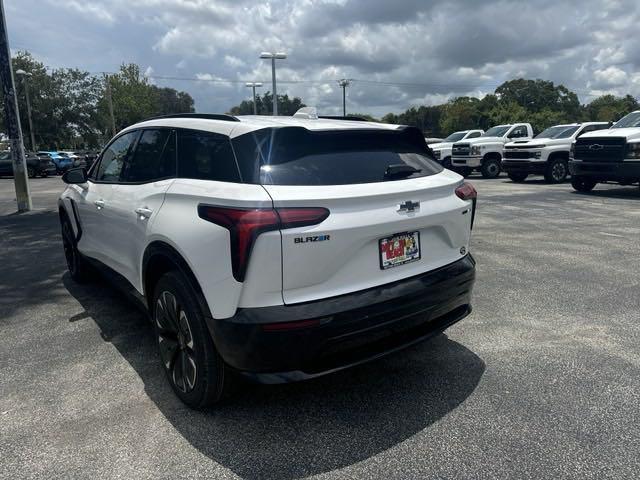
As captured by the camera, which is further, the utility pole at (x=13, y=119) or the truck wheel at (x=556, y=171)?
the truck wheel at (x=556, y=171)

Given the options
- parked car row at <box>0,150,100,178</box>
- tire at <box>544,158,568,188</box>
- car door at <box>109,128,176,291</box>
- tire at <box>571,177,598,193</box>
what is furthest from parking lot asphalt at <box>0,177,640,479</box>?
parked car row at <box>0,150,100,178</box>

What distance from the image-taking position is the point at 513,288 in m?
5.05

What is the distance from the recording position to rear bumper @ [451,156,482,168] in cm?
1955

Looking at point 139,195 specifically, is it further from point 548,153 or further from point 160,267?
point 548,153

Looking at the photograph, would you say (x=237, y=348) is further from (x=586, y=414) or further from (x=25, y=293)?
(x=25, y=293)

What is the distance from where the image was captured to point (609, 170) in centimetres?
1209

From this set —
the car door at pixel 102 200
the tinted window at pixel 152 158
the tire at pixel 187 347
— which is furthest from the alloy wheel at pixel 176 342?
the car door at pixel 102 200

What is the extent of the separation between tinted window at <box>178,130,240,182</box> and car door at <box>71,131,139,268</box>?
102 centimetres

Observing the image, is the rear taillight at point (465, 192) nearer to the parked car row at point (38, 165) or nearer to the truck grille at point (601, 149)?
the truck grille at point (601, 149)

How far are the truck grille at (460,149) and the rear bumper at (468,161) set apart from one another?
18 cm

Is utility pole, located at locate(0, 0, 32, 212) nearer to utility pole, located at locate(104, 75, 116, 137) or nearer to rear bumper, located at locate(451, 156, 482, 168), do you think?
rear bumper, located at locate(451, 156, 482, 168)

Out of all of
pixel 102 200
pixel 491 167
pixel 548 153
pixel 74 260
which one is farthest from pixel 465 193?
pixel 491 167

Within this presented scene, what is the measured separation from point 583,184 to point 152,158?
13.1m

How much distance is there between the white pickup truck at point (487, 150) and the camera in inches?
766
